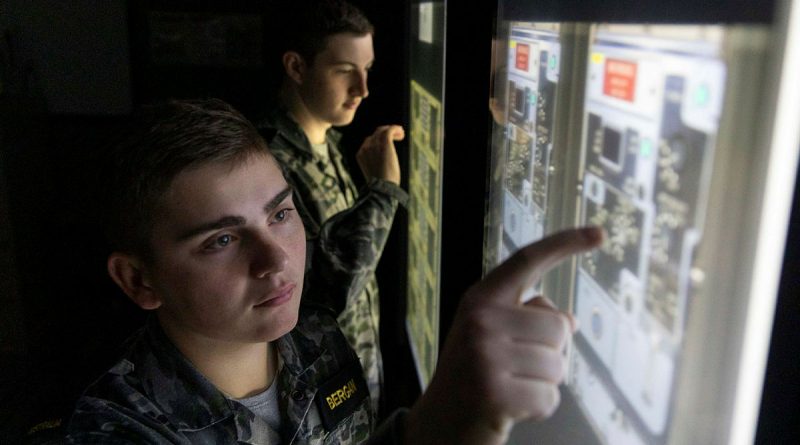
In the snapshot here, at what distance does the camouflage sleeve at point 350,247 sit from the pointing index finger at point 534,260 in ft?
3.09

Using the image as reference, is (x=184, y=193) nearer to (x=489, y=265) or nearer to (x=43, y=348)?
(x=489, y=265)

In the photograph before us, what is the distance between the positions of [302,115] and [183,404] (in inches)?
37.9

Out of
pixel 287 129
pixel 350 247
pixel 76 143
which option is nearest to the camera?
pixel 350 247

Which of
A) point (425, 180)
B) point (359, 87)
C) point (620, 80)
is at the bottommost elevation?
point (425, 180)

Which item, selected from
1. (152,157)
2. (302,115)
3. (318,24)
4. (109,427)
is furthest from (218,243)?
(318,24)

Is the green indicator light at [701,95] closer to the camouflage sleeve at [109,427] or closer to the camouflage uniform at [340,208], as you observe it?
the camouflage sleeve at [109,427]

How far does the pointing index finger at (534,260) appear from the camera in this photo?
434 mm

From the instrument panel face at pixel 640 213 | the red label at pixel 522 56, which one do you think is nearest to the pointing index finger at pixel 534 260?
the instrument panel face at pixel 640 213

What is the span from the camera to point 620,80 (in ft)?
1.64

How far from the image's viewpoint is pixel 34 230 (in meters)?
2.09

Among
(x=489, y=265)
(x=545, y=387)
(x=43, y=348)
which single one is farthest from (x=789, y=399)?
(x=43, y=348)

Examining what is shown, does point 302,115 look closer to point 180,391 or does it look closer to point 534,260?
point 180,391

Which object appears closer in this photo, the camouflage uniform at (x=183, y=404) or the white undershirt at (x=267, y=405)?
the camouflage uniform at (x=183, y=404)

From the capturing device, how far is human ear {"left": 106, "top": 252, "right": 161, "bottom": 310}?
0.87 meters
